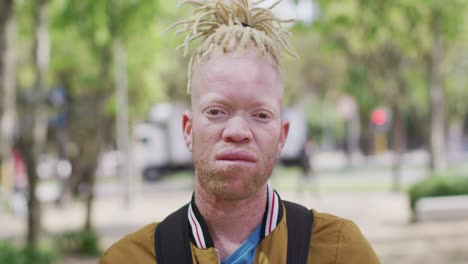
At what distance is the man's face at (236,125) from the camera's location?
6.62ft

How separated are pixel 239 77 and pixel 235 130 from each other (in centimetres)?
15

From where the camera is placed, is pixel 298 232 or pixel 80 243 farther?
pixel 80 243

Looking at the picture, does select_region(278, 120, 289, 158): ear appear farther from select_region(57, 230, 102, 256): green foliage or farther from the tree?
select_region(57, 230, 102, 256): green foliage

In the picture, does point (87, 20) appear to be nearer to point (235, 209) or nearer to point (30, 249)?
point (30, 249)

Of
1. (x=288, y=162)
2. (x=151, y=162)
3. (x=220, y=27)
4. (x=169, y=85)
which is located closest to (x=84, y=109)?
(x=169, y=85)

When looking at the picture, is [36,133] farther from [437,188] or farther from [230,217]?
[437,188]

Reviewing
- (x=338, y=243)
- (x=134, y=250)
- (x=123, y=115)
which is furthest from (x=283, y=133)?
(x=123, y=115)

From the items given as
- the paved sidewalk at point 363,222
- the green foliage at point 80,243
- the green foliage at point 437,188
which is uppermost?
the green foliage at point 437,188

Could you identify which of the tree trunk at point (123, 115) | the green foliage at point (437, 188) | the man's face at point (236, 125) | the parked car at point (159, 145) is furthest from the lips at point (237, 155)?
the parked car at point (159, 145)

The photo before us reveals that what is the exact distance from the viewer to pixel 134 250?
209 cm

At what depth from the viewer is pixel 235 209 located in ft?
7.00

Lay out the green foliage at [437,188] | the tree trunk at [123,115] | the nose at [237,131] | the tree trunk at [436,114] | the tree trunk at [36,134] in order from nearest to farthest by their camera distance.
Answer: the nose at [237,131] → the tree trunk at [36,134] → the green foliage at [437,188] → the tree trunk at [436,114] → the tree trunk at [123,115]

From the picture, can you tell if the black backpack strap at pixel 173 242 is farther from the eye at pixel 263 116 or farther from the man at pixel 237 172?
the eye at pixel 263 116

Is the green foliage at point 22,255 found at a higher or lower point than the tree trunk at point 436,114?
lower
